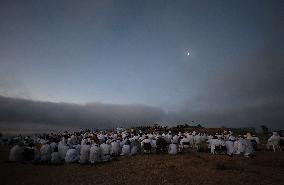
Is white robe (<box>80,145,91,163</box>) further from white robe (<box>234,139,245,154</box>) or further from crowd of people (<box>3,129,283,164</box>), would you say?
white robe (<box>234,139,245,154</box>)

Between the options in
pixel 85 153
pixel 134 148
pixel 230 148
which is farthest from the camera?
pixel 134 148

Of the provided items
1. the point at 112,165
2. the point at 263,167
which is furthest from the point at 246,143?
the point at 112,165

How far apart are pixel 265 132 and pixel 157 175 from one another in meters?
51.4

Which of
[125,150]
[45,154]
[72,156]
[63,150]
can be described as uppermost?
[63,150]

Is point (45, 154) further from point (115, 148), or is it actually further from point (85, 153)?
point (115, 148)

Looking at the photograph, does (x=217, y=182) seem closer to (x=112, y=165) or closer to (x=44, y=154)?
(x=112, y=165)

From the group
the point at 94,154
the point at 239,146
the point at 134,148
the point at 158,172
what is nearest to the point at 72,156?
the point at 94,154

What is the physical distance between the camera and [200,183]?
52.3 ft

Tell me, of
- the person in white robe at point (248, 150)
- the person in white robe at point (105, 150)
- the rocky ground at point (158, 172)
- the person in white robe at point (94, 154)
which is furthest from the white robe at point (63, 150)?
the person in white robe at point (248, 150)

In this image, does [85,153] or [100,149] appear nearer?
[85,153]

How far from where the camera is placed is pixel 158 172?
1862cm

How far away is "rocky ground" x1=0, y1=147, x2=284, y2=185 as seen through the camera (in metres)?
16.5

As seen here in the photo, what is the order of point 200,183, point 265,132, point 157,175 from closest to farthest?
point 200,183 → point 157,175 → point 265,132

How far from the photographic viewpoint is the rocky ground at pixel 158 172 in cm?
1652
